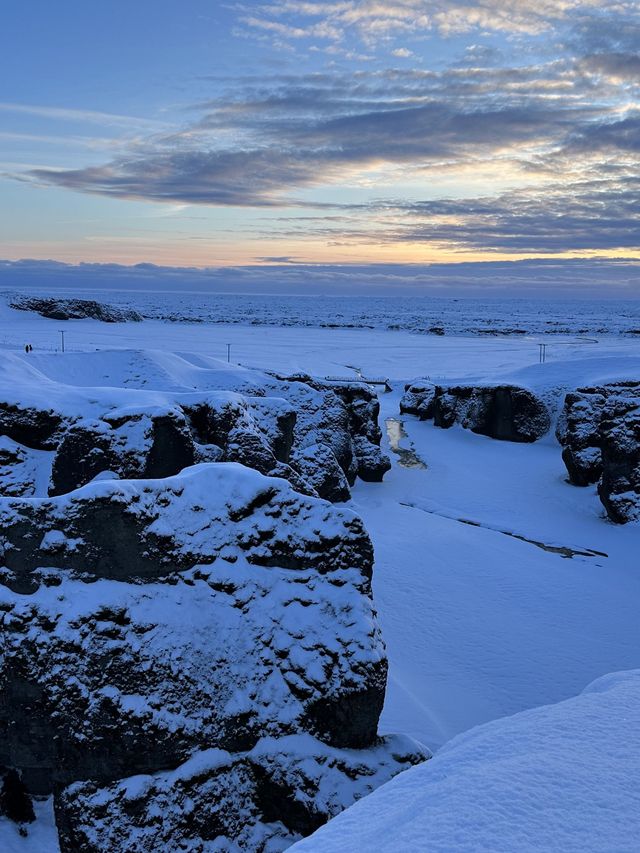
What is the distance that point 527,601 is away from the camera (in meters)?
16.6

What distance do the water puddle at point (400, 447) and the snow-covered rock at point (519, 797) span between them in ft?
82.4

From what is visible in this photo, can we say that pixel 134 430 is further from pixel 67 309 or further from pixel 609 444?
pixel 67 309

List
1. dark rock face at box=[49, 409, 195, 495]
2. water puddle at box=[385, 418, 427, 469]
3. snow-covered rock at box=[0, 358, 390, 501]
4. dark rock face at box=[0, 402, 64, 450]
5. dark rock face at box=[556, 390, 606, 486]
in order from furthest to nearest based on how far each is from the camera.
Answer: water puddle at box=[385, 418, 427, 469] < dark rock face at box=[556, 390, 606, 486] < dark rock face at box=[0, 402, 64, 450] < snow-covered rock at box=[0, 358, 390, 501] < dark rock face at box=[49, 409, 195, 495]

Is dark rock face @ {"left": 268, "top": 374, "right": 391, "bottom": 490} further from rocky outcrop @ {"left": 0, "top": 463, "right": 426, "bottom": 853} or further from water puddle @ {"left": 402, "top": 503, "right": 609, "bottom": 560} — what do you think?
rocky outcrop @ {"left": 0, "top": 463, "right": 426, "bottom": 853}

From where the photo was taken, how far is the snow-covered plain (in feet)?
41.7

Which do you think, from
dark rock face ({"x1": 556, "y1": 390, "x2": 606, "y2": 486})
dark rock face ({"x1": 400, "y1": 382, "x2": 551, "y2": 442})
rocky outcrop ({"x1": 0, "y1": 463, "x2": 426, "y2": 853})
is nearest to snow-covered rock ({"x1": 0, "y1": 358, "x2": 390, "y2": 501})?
rocky outcrop ({"x1": 0, "y1": 463, "x2": 426, "y2": 853})

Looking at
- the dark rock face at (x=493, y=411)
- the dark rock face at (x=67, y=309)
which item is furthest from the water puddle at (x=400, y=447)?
the dark rock face at (x=67, y=309)

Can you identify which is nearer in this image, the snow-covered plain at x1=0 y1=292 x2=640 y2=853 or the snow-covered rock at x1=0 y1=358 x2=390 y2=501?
the snow-covered plain at x1=0 y1=292 x2=640 y2=853

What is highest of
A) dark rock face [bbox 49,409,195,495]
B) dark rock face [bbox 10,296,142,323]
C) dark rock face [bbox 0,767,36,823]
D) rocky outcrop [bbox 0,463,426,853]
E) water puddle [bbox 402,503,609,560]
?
dark rock face [bbox 10,296,142,323]

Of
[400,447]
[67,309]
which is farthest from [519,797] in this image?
[67,309]

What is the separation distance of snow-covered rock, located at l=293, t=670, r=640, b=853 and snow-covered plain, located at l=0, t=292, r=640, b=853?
0.33 ft

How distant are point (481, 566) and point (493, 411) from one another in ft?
67.1

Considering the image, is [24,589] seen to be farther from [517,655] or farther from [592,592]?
[592,592]

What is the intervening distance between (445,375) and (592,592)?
40342mm
